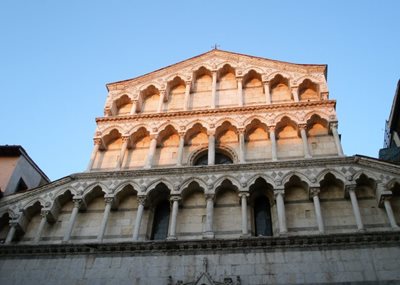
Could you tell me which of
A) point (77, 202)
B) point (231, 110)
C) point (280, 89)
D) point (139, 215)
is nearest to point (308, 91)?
point (280, 89)

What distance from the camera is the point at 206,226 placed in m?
9.91

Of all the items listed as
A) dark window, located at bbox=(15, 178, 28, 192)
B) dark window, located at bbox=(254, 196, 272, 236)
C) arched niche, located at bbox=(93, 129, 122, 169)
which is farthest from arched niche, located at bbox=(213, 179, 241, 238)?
dark window, located at bbox=(15, 178, 28, 192)

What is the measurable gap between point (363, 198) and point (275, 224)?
2.08 meters

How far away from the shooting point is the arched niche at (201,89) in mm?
13690

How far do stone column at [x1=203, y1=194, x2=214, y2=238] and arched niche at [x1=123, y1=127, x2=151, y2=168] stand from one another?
259 centimetres

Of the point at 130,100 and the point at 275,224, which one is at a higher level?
the point at 130,100

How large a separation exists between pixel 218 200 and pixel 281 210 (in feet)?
5.24

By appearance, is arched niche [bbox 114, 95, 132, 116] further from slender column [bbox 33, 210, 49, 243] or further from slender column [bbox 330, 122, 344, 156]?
slender column [bbox 330, 122, 344, 156]

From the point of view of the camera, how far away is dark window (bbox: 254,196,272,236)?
399 inches

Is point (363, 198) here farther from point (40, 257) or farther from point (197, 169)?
point (40, 257)

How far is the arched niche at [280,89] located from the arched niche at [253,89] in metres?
0.33

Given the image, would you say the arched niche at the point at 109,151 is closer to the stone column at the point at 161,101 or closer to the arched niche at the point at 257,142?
the stone column at the point at 161,101

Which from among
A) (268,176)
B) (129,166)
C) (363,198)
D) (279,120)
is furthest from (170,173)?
(363,198)

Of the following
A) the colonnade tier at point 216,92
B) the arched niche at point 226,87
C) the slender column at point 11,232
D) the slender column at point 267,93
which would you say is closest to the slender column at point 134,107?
the colonnade tier at point 216,92
